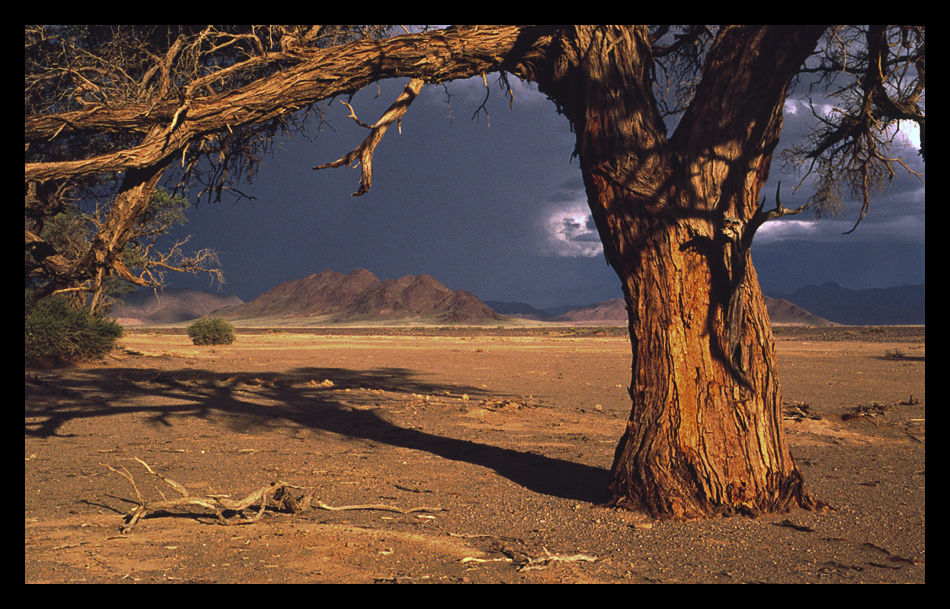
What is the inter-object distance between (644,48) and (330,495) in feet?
16.5

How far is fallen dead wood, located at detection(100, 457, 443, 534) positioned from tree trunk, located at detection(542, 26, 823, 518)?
212 cm

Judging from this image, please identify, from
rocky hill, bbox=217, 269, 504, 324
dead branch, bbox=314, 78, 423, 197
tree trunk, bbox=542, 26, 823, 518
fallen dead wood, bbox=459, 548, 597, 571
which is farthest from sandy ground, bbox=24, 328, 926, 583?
rocky hill, bbox=217, 269, 504, 324

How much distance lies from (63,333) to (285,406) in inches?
405

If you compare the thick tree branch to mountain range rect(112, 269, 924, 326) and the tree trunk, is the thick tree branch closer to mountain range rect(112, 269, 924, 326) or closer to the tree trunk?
the tree trunk

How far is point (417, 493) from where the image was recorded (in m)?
6.30

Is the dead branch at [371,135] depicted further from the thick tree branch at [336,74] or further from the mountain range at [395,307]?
the mountain range at [395,307]

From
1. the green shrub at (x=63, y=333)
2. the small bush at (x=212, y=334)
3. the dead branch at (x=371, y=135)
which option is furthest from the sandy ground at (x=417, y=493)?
the small bush at (x=212, y=334)

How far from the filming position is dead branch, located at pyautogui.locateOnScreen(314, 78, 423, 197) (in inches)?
218

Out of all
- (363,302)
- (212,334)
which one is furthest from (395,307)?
(212,334)

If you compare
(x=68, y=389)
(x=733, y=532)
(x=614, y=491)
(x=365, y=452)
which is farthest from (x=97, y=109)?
(x=68, y=389)

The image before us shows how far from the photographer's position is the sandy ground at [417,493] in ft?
13.5

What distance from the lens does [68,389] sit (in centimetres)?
1366

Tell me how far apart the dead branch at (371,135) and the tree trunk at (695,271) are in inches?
60.8

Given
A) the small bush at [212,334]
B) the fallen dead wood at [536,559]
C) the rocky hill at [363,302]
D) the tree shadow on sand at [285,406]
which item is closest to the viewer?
the fallen dead wood at [536,559]
